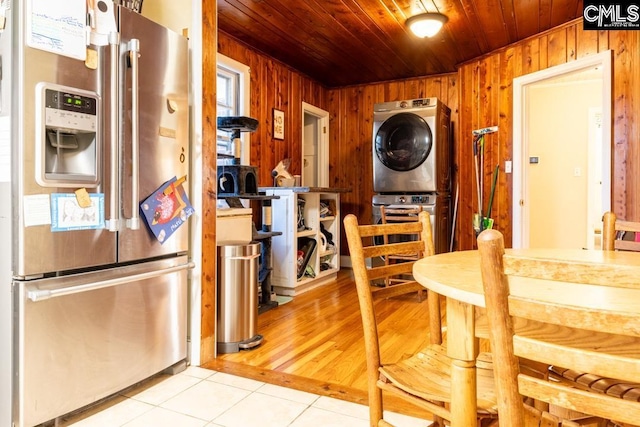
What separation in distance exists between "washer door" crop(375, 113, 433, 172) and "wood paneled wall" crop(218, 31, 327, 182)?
1035mm

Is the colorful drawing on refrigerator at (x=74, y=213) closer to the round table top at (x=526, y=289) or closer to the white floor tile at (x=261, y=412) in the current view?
the white floor tile at (x=261, y=412)

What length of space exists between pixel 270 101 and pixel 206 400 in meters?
3.30

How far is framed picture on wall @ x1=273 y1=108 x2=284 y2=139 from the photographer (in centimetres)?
457

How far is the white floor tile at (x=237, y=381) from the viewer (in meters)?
2.10

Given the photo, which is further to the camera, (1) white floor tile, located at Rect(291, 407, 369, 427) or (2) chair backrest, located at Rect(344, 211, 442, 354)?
(1) white floor tile, located at Rect(291, 407, 369, 427)

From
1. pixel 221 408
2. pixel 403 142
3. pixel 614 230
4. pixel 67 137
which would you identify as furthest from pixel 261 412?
pixel 403 142

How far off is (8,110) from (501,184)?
407 cm

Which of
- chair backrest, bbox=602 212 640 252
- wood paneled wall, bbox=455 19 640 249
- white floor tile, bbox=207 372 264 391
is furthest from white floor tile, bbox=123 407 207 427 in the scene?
wood paneled wall, bbox=455 19 640 249

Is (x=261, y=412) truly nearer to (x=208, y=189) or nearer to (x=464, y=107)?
(x=208, y=189)

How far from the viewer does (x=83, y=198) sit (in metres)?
1.72

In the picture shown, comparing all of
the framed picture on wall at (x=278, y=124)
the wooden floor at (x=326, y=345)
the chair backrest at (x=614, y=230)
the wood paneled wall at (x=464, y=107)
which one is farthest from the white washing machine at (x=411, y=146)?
the chair backrest at (x=614, y=230)

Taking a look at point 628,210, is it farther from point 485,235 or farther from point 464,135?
point 485,235

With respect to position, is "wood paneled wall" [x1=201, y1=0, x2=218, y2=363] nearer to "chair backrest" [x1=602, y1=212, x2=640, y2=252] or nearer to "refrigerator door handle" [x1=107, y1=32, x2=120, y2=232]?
"refrigerator door handle" [x1=107, y1=32, x2=120, y2=232]

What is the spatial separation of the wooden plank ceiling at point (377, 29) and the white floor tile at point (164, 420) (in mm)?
2821
